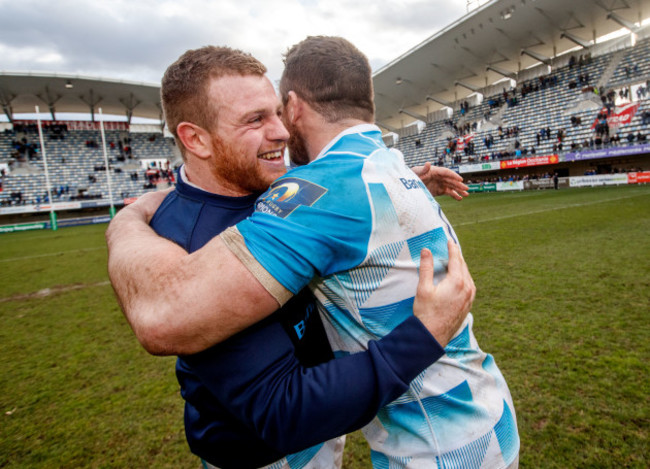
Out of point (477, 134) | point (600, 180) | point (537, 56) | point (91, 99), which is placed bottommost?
point (600, 180)

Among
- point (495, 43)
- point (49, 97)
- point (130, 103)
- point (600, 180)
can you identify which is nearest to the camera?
point (600, 180)

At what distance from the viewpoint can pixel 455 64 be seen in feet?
119

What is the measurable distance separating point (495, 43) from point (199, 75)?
37.5 metres

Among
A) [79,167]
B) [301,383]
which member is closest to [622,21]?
[301,383]

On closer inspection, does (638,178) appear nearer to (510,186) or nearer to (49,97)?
(510,186)

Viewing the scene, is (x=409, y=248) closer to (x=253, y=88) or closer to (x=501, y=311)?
(x=253, y=88)

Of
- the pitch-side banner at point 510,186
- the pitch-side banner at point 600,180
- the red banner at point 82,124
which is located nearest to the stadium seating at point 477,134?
the red banner at point 82,124

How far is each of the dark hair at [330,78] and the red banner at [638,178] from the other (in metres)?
27.6

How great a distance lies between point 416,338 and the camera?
1036 mm

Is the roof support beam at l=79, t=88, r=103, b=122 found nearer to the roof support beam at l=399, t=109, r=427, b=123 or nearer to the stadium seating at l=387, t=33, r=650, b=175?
the roof support beam at l=399, t=109, r=427, b=123

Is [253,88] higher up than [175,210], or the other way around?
[253,88]

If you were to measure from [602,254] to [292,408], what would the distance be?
327 inches

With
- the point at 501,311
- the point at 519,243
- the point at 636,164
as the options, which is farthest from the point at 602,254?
the point at 636,164

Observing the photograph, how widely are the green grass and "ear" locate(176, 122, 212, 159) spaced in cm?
238
